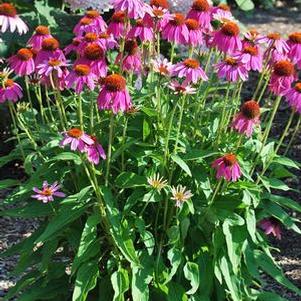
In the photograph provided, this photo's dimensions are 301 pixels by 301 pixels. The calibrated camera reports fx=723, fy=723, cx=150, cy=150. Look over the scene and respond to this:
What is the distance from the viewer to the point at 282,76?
8.52ft

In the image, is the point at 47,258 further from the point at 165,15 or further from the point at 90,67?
the point at 165,15

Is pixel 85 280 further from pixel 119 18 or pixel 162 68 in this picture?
pixel 119 18

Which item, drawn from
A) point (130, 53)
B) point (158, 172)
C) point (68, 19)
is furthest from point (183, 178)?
point (68, 19)

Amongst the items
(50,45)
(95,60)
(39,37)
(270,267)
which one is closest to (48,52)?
(50,45)

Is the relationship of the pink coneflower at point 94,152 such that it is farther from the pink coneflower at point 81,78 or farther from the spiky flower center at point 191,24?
the spiky flower center at point 191,24

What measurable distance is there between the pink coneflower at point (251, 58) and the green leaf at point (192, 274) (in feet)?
2.53

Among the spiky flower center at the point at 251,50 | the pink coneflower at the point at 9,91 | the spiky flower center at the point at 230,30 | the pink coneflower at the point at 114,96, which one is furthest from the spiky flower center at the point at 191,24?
the pink coneflower at the point at 9,91

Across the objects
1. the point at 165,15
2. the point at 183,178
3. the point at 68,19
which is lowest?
the point at 68,19

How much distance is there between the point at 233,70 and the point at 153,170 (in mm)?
478

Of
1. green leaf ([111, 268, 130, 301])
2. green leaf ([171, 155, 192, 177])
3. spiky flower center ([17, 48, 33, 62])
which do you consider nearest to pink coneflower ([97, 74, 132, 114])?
green leaf ([171, 155, 192, 177])

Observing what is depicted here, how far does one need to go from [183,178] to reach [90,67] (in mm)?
631

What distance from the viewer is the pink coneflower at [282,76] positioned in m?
2.59

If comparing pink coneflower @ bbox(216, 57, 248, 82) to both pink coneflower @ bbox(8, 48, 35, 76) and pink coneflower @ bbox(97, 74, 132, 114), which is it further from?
pink coneflower @ bbox(8, 48, 35, 76)

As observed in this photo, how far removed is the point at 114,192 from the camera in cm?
282
